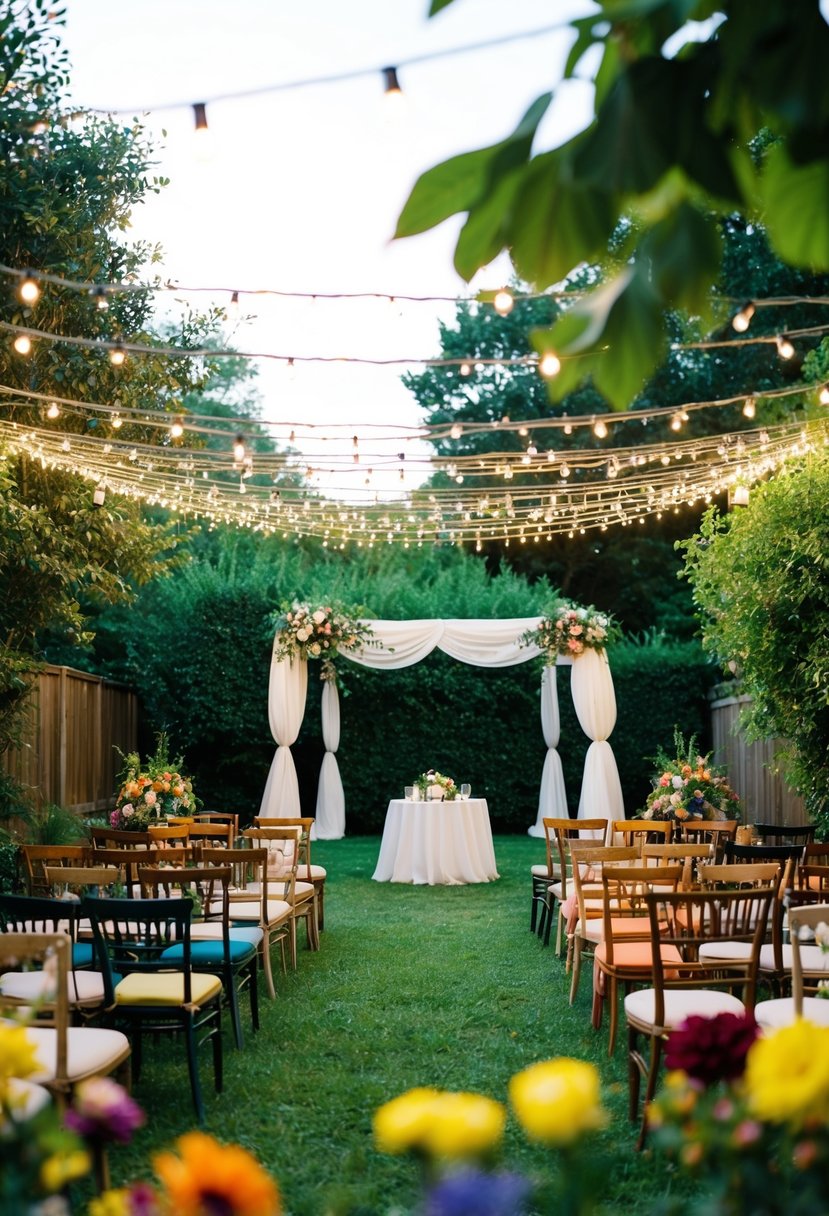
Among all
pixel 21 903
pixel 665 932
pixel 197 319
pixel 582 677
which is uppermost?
pixel 197 319

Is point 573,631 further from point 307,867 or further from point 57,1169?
point 57,1169

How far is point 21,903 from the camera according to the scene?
4289mm

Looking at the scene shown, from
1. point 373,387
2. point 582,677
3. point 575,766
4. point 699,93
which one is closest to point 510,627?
point 582,677

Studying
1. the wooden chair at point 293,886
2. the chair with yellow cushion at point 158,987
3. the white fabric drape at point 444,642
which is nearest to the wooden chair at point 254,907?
the wooden chair at point 293,886

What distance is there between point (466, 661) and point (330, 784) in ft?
7.31

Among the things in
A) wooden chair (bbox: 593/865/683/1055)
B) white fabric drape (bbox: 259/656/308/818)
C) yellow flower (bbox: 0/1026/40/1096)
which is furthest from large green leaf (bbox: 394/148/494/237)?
white fabric drape (bbox: 259/656/308/818)

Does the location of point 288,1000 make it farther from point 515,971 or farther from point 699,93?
point 699,93

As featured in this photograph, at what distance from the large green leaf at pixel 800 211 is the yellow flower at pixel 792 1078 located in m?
0.85

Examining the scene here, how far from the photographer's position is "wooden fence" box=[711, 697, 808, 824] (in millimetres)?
9789

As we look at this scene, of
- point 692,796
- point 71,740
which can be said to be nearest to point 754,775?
point 692,796

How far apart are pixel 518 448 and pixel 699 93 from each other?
19.3 metres

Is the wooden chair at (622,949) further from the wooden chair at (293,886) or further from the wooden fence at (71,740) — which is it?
the wooden fence at (71,740)

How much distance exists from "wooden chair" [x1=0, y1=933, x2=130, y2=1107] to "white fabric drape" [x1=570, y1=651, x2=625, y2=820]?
8.52 metres

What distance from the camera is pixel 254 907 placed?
6879mm
